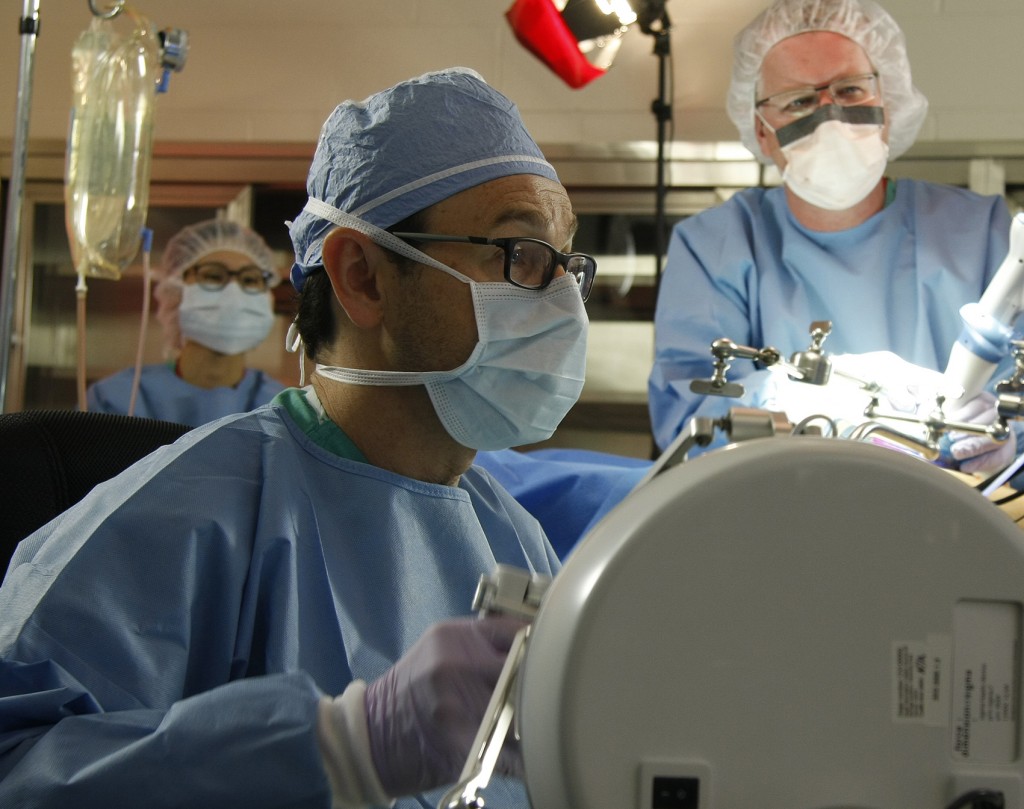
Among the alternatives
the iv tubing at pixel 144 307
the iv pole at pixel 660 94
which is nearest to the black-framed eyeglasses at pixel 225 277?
the iv tubing at pixel 144 307

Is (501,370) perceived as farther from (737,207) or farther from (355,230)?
(737,207)

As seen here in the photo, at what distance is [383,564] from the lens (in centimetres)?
112

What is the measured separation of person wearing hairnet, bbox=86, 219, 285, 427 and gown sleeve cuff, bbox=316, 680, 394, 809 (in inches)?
111

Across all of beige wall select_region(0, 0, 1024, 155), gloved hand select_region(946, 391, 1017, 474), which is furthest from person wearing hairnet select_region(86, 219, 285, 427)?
gloved hand select_region(946, 391, 1017, 474)

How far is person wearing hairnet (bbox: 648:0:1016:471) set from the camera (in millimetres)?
2301

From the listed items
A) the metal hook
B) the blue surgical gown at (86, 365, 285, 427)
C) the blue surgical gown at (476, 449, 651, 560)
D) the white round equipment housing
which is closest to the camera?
the white round equipment housing

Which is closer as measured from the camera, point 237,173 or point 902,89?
point 902,89

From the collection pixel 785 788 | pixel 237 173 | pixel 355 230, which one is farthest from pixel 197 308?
pixel 785 788

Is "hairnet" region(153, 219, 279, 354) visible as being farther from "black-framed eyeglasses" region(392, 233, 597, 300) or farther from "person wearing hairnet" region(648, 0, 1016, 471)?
"black-framed eyeglasses" region(392, 233, 597, 300)

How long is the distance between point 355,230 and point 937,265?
152 cm

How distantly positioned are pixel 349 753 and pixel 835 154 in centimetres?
A: 187

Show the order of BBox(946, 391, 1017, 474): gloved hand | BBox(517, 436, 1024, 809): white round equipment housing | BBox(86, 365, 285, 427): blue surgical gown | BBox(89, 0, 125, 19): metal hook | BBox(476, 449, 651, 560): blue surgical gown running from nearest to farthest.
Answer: BBox(517, 436, 1024, 809): white round equipment housing
BBox(946, 391, 1017, 474): gloved hand
BBox(476, 449, 651, 560): blue surgical gown
BBox(89, 0, 125, 19): metal hook
BBox(86, 365, 285, 427): blue surgical gown

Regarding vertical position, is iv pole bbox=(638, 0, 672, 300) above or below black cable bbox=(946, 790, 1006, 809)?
above

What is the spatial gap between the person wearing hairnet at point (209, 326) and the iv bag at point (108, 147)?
3.76ft
